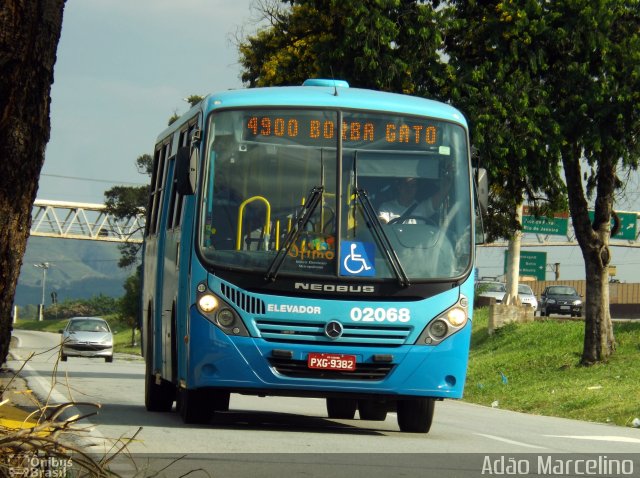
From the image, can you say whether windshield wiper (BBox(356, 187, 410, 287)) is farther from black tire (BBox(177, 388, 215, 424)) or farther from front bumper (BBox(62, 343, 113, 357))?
front bumper (BBox(62, 343, 113, 357))

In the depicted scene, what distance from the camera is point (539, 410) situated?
23.0 m

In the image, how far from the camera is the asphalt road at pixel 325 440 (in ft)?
31.5

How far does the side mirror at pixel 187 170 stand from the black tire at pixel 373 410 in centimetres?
351

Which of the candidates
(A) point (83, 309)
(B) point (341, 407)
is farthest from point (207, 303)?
(A) point (83, 309)

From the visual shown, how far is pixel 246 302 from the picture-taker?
12.0m

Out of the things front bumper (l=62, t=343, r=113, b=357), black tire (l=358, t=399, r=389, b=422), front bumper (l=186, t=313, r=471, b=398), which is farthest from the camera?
front bumper (l=62, t=343, r=113, b=357)

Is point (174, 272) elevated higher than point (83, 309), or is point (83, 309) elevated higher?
point (174, 272)

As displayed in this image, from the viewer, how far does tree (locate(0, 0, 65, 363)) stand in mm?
5781

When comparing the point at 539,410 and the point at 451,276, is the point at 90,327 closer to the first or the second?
the point at 539,410

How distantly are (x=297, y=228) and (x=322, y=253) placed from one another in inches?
12.6

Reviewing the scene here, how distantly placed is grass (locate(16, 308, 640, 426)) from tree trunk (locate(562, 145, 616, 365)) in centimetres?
43

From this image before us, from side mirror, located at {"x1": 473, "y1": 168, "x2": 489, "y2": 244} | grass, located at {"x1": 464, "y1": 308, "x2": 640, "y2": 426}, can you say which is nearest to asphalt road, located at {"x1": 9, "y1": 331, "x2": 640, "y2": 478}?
side mirror, located at {"x1": 473, "y1": 168, "x2": 489, "y2": 244}

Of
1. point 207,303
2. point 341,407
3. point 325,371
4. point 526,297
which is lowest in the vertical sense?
point 526,297

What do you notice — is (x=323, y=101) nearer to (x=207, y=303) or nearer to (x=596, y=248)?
(x=207, y=303)
